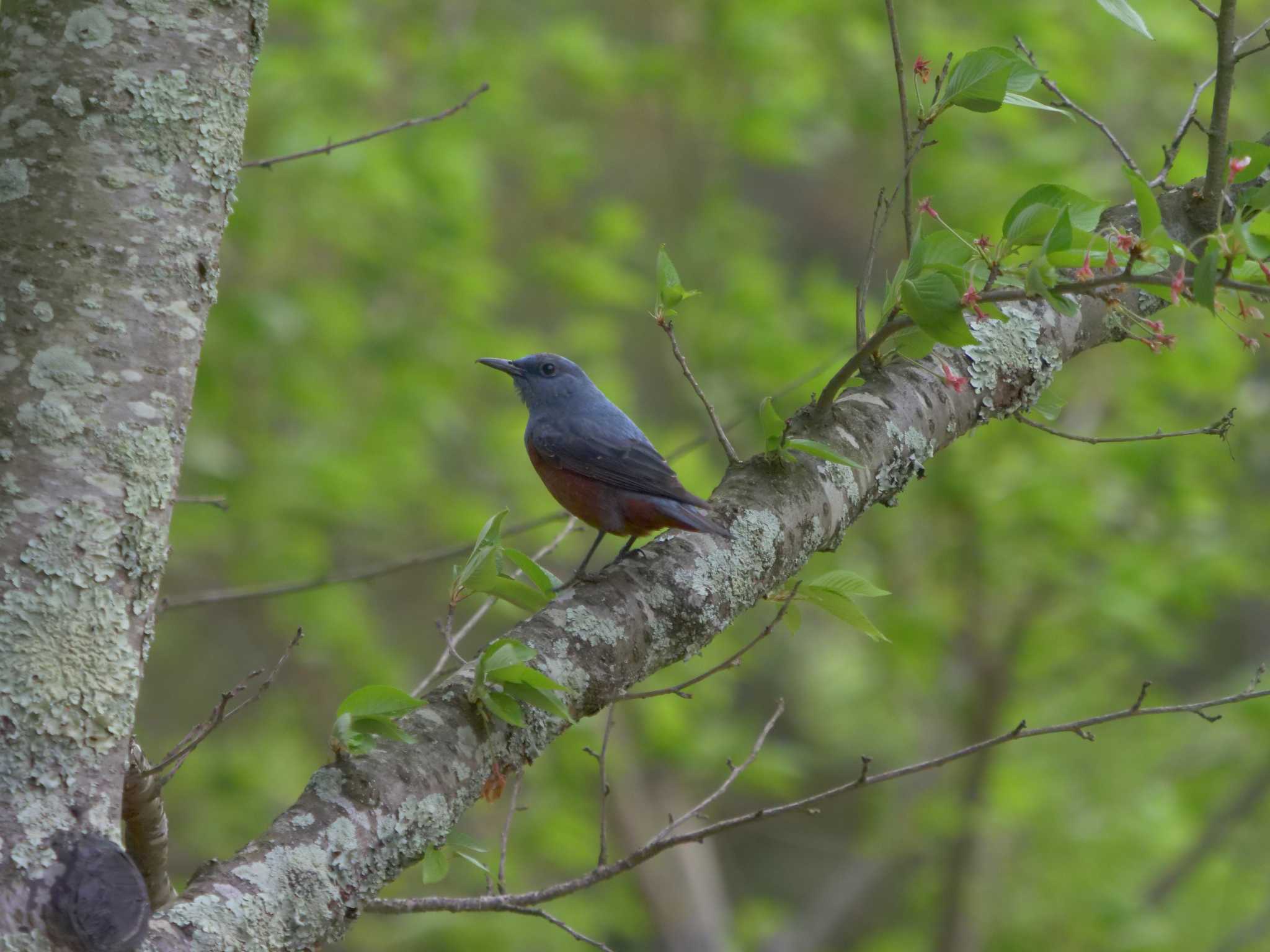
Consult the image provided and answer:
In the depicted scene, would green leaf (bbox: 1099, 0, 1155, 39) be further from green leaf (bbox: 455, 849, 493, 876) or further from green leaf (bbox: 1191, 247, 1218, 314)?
green leaf (bbox: 455, 849, 493, 876)

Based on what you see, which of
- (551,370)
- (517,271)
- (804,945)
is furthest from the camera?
(804,945)

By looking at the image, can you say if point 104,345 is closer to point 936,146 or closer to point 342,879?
point 342,879

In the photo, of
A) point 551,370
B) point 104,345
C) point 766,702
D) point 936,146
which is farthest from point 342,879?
point 766,702

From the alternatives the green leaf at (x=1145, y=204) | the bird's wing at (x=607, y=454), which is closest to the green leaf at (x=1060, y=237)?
the green leaf at (x=1145, y=204)

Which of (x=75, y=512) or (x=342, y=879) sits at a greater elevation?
(x=75, y=512)

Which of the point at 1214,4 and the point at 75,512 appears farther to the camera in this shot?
the point at 1214,4

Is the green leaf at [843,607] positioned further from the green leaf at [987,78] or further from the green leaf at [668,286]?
the green leaf at [987,78]

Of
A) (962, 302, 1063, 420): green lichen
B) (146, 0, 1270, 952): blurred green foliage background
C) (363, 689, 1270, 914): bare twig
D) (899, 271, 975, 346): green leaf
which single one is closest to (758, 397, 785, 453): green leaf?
(899, 271, 975, 346): green leaf

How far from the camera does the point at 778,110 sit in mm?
7281

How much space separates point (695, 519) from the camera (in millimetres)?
2301

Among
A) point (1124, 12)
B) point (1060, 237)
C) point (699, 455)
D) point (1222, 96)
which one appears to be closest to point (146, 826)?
point (1060, 237)

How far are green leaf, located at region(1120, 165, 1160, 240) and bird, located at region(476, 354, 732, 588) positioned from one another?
1.32 metres

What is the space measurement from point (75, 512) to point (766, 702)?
1071 centimetres

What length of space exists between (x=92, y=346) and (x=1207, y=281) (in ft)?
4.65
